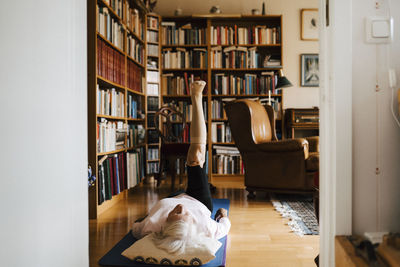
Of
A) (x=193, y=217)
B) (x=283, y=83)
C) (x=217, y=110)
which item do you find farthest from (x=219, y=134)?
(x=193, y=217)

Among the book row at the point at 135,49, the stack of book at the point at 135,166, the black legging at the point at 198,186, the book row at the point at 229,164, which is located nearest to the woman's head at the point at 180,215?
the black legging at the point at 198,186

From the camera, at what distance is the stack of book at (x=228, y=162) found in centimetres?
470

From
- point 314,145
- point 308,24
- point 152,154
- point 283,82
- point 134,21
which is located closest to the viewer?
point 314,145

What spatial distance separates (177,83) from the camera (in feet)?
16.1

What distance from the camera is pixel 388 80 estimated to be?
998 millimetres

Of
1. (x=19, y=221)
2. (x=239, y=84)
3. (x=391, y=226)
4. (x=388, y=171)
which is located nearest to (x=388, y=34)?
(x=388, y=171)

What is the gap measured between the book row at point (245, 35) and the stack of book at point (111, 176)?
2.39 metres

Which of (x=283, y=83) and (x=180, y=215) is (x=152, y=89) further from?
(x=180, y=215)

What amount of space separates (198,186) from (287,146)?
4.08ft

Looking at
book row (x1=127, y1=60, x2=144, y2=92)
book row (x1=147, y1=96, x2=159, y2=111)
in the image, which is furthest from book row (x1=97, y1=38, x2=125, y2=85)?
book row (x1=147, y1=96, x2=159, y2=111)

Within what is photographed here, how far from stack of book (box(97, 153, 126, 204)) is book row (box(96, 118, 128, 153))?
0.32ft

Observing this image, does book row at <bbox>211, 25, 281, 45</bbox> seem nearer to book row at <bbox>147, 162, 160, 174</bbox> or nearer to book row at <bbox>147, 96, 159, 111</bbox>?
book row at <bbox>147, 96, 159, 111</bbox>

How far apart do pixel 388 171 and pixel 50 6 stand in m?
1.17

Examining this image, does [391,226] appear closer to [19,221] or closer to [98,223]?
[19,221]
